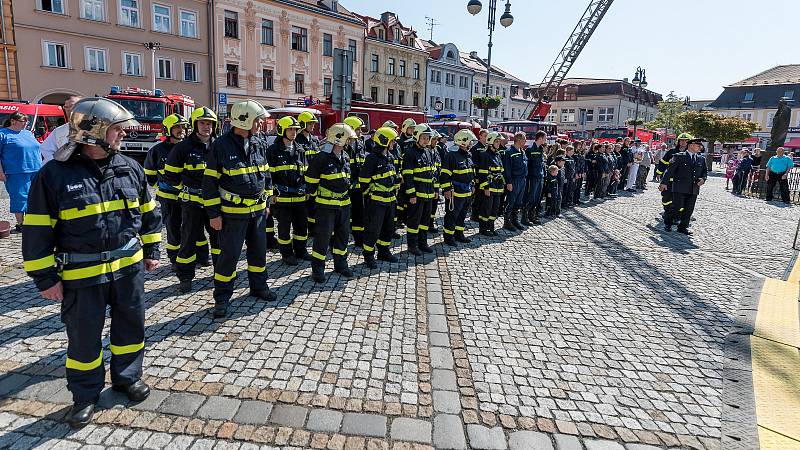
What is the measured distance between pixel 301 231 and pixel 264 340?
287 centimetres

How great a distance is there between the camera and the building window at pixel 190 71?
28364 mm

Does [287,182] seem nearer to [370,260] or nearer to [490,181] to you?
[370,260]

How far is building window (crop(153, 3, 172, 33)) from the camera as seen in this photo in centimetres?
Answer: 2678

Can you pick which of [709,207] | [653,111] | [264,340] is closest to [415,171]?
[264,340]

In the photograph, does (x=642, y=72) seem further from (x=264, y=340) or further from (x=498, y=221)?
(x=264, y=340)

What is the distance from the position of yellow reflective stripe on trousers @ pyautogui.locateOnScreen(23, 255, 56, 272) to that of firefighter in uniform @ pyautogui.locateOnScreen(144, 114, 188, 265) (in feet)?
10.7

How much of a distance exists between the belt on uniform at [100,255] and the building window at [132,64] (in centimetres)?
2787

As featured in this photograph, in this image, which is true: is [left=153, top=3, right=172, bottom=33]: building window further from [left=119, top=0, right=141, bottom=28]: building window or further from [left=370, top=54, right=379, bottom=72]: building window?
[left=370, top=54, right=379, bottom=72]: building window

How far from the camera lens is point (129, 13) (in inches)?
1024

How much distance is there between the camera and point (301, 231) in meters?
7.02

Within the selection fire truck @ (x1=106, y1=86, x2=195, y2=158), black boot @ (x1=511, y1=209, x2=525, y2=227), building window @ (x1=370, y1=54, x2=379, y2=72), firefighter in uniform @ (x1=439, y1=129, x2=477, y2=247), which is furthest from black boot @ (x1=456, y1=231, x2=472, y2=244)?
building window @ (x1=370, y1=54, x2=379, y2=72)

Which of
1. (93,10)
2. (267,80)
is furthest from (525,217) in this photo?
(93,10)

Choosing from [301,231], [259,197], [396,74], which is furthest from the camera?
[396,74]

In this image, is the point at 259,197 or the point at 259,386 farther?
the point at 259,197
